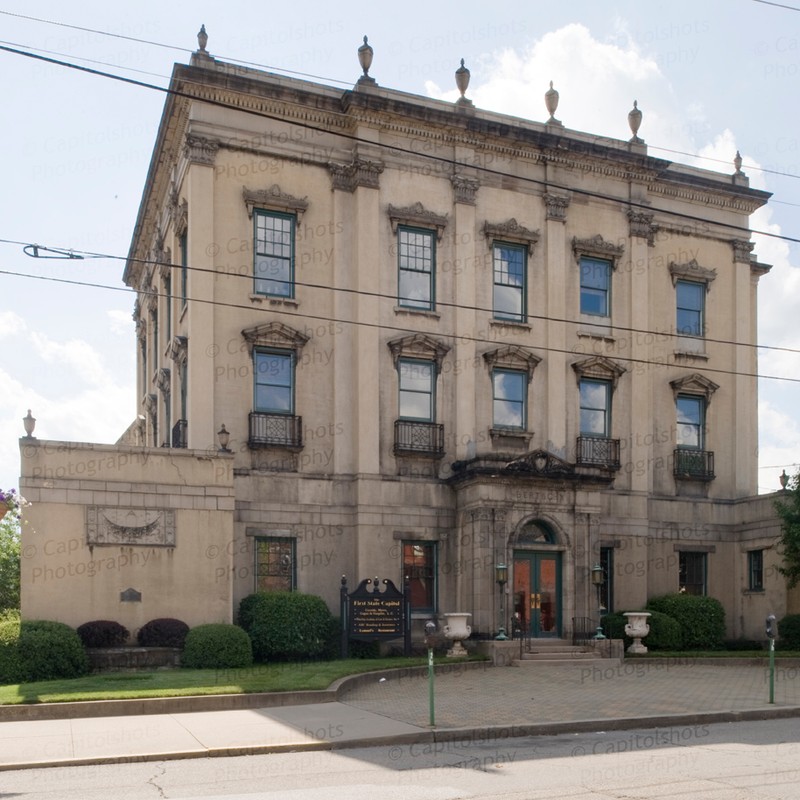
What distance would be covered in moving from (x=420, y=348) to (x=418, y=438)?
2.54m

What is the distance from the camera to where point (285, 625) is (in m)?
25.9

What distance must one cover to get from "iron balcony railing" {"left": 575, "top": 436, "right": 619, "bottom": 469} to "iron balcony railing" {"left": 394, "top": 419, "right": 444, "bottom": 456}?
461 cm

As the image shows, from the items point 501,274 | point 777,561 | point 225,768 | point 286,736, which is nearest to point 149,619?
point 286,736

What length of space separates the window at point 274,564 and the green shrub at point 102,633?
16.7 ft

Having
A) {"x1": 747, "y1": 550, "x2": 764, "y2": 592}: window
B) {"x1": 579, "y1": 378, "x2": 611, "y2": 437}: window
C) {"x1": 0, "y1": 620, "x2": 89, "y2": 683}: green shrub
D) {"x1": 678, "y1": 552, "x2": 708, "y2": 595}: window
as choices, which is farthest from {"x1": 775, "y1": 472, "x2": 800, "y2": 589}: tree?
{"x1": 0, "y1": 620, "x2": 89, "y2": 683}: green shrub

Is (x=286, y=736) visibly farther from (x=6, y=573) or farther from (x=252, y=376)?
(x=6, y=573)

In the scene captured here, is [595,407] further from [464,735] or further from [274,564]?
[464,735]

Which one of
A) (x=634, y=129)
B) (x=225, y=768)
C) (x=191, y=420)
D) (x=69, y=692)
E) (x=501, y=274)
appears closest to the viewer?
(x=225, y=768)

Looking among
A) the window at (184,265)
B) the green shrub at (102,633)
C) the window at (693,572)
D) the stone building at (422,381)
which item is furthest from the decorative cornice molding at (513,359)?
the green shrub at (102,633)

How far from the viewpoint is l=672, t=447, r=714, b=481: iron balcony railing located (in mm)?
33812

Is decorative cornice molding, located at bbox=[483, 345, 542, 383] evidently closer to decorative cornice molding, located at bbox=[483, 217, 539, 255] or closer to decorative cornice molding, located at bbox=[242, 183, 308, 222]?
decorative cornice molding, located at bbox=[483, 217, 539, 255]

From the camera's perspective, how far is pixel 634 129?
34719 millimetres

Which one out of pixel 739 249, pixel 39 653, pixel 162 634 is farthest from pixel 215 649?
Answer: pixel 739 249

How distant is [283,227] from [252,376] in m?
4.28
